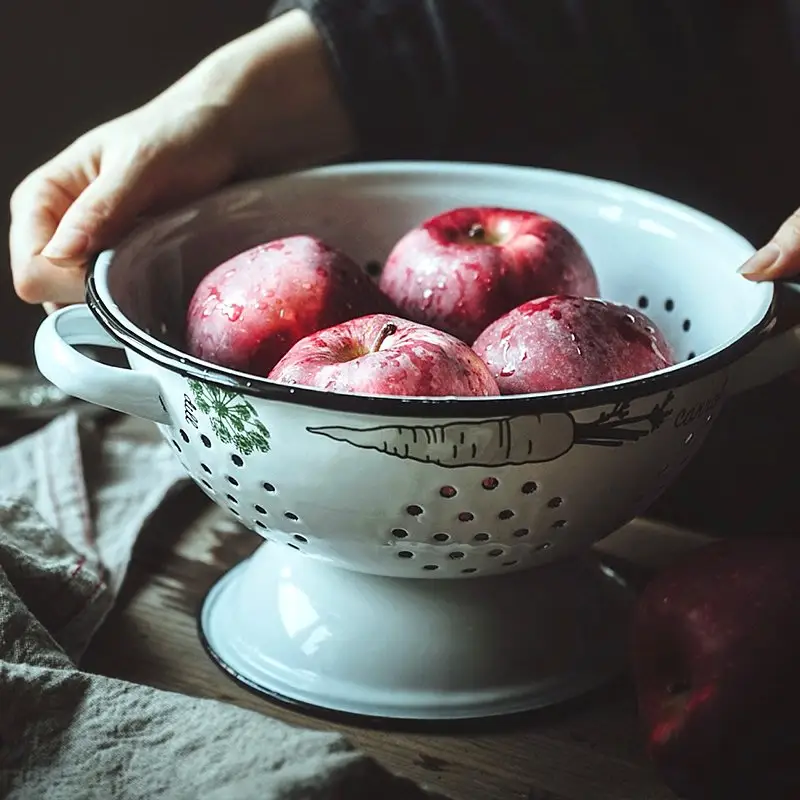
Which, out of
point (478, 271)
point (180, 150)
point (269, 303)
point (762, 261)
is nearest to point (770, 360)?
point (762, 261)

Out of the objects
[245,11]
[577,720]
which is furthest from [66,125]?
[577,720]

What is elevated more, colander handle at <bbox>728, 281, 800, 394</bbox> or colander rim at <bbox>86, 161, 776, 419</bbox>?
colander rim at <bbox>86, 161, 776, 419</bbox>

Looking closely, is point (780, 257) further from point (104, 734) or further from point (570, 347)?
point (104, 734)

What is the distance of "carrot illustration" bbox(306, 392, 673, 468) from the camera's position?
492mm

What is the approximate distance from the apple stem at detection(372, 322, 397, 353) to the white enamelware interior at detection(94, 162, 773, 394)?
0.14 metres

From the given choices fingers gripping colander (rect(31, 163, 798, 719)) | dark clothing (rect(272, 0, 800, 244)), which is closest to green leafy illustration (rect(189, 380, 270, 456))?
fingers gripping colander (rect(31, 163, 798, 719))

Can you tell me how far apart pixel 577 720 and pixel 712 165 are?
0.46 meters

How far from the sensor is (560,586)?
655 millimetres

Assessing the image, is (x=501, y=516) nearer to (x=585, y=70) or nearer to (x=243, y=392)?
(x=243, y=392)

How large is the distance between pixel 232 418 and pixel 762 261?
295 mm

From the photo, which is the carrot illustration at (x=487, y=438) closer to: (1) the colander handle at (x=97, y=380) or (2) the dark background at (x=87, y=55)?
(1) the colander handle at (x=97, y=380)

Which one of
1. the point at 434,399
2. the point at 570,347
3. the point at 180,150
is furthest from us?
the point at 180,150

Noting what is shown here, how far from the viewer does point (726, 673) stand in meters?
0.52

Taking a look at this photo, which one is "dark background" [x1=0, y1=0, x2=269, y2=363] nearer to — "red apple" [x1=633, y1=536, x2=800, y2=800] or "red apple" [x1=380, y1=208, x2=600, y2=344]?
"red apple" [x1=380, y1=208, x2=600, y2=344]
